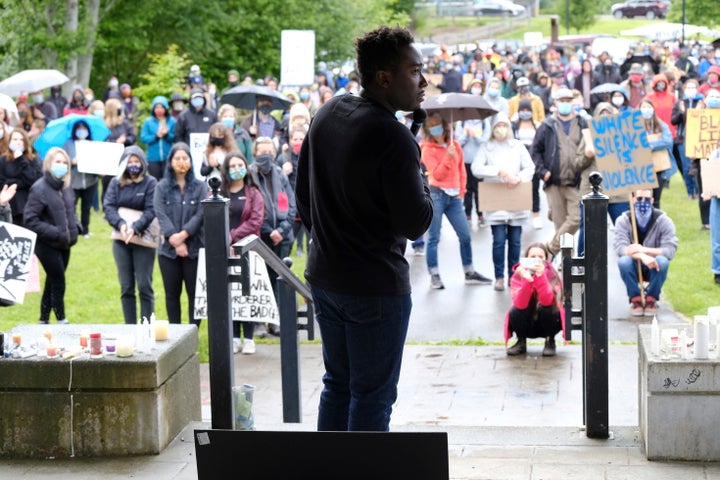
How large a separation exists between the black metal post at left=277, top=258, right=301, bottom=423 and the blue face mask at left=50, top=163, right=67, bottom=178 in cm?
454

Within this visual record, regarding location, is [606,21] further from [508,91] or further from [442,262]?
[442,262]

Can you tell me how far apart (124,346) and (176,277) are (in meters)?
5.02

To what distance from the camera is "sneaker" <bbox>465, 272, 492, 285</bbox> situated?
14741 mm

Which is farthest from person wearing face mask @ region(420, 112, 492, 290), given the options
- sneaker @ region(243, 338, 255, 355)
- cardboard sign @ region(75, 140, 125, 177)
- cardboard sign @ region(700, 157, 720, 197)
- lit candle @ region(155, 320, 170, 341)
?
lit candle @ region(155, 320, 170, 341)

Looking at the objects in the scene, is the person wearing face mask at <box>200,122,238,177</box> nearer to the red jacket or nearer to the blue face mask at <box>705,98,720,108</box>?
the red jacket

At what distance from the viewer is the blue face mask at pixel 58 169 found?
1205 centimetres

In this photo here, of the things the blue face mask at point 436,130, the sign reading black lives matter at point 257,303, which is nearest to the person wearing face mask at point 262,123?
the blue face mask at point 436,130

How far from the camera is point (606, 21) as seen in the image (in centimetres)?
9119

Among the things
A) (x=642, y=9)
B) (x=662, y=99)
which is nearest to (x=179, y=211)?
(x=662, y=99)

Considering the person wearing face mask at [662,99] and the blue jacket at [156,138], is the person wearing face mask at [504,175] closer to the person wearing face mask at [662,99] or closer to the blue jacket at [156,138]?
the blue jacket at [156,138]

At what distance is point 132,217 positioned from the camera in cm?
1167

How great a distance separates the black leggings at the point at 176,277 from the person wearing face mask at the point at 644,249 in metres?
4.23

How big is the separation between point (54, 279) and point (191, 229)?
2.01m

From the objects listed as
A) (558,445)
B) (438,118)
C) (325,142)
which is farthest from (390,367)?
(438,118)
